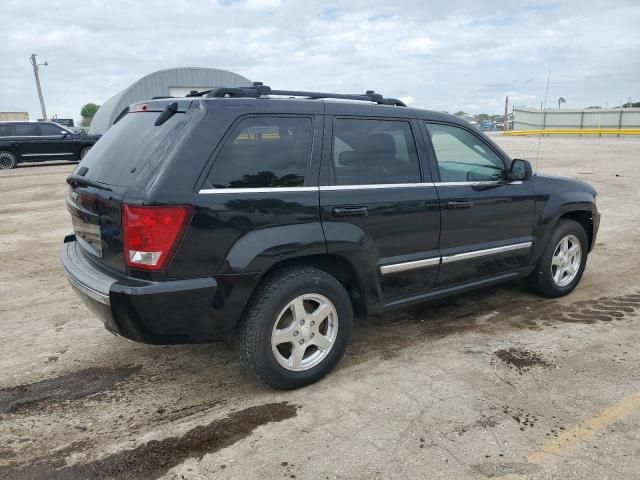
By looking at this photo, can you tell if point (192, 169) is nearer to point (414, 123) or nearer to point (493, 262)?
point (414, 123)

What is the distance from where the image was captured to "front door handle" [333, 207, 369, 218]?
3.34 meters

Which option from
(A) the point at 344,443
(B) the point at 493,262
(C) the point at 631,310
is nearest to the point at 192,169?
A: (A) the point at 344,443

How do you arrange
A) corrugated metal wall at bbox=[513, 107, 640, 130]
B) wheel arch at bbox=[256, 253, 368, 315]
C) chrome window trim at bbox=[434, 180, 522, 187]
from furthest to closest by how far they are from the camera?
corrugated metal wall at bbox=[513, 107, 640, 130] → chrome window trim at bbox=[434, 180, 522, 187] → wheel arch at bbox=[256, 253, 368, 315]

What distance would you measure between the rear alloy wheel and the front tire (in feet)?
63.9

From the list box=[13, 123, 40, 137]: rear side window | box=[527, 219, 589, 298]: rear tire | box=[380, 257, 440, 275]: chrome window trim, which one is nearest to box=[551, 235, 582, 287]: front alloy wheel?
box=[527, 219, 589, 298]: rear tire

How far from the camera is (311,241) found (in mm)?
3209

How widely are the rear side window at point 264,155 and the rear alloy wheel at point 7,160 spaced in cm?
1935

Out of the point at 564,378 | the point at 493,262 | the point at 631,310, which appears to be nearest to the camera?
the point at 564,378

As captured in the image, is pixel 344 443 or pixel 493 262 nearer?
pixel 344 443

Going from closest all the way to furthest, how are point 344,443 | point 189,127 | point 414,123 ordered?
point 344,443
point 189,127
point 414,123

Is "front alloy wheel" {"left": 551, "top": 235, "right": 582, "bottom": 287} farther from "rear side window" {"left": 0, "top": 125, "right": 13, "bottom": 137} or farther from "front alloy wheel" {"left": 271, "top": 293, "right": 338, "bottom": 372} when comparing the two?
"rear side window" {"left": 0, "top": 125, "right": 13, "bottom": 137}

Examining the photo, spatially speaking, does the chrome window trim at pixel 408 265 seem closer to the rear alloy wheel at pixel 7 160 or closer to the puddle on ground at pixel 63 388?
the puddle on ground at pixel 63 388

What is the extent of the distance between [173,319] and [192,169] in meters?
0.84

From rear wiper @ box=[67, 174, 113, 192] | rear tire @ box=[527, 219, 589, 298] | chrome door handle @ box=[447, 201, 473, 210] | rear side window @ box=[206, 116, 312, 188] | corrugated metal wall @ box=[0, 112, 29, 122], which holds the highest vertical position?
corrugated metal wall @ box=[0, 112, 29, 122]
